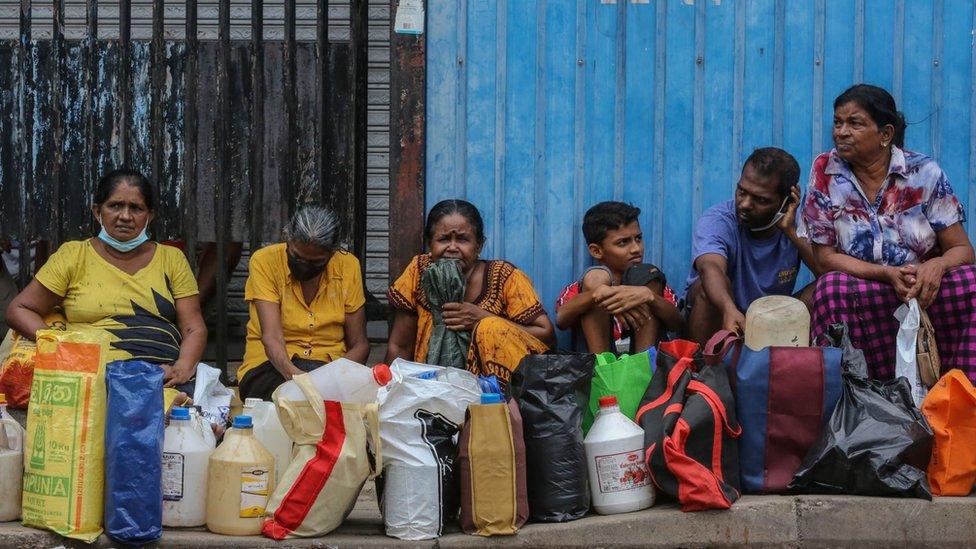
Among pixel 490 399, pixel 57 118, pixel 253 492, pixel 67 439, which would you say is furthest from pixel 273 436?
pixel 57 118

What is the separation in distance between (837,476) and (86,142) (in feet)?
11.5

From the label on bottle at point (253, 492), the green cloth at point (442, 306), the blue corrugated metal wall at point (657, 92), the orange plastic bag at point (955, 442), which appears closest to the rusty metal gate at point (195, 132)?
the blue corrugated metal wall at point (657, 92)

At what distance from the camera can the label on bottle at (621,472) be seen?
4.30 metres

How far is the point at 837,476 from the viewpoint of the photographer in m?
4.29

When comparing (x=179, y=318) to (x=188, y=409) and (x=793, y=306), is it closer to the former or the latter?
(x=188, y=409)

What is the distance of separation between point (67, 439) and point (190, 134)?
5.89 feet

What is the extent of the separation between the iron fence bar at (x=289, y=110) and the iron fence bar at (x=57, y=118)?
101cm

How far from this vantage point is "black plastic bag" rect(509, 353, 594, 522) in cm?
429

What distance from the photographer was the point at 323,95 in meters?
5.55

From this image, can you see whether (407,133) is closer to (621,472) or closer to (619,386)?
(619,386)

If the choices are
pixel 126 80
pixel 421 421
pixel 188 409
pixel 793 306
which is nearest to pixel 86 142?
pixel 126 80

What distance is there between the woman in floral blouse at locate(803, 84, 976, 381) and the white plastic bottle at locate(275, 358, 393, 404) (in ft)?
5.59

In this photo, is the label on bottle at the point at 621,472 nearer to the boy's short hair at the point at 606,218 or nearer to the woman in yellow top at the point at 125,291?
the boy's short hair at the point at 606,218

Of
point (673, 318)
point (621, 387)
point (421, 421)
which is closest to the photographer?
point (421, 421)
